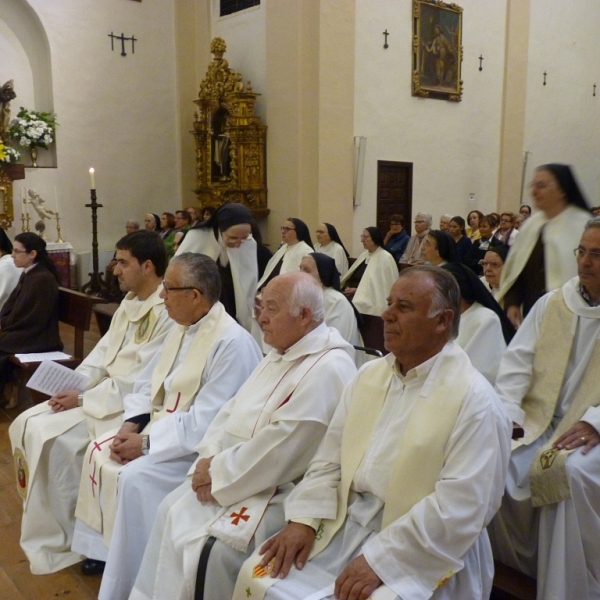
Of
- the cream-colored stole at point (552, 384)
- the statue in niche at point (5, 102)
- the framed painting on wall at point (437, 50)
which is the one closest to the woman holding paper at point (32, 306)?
the cream-colored stole at point (552, 384)

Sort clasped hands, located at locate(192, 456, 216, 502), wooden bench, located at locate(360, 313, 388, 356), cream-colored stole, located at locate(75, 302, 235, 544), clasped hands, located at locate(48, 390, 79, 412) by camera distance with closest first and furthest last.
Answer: clasped hands, located at locate(192, 456, 216, 502) < cream-colored stole, located at locate(75, 302, 235, 544) < clasped hands, located at locate(48, 390, 79, 412) < wooden bench, located at locate(360, 313, 388, 356)

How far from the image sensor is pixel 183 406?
10.4 ft

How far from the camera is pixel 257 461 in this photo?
8.34 feet

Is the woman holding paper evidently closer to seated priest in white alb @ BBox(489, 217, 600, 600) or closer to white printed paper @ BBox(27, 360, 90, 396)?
white printed paper @ BBox(27, 360, 90, 396)

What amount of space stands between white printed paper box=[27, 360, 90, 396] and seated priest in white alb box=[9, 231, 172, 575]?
0.09m

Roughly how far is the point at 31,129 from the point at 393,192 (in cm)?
578

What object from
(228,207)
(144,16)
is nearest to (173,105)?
(144,16)

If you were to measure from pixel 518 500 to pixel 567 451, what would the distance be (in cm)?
27

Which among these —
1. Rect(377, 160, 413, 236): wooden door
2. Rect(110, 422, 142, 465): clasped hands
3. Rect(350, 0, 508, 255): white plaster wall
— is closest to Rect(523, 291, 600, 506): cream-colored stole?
Rect(110, 422, 142, 465): clasped hands

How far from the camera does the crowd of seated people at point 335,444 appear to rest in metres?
2.12

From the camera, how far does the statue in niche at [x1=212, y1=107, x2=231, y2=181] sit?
35.4 ft

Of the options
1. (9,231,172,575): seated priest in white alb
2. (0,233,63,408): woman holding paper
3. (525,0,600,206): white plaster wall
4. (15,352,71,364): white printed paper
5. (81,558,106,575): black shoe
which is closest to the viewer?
(81,558,106,575): black shoe

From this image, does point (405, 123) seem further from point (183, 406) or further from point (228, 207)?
point (183, 406)

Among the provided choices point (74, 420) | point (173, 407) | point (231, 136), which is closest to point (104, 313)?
point (74, 420)
